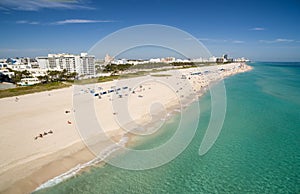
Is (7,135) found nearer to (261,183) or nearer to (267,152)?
(261,183)

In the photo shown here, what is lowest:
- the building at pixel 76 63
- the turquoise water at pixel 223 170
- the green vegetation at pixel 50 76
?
the turquoise water at pixel 223 170

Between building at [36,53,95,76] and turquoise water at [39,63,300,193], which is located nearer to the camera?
turquoise water at [39,63,300,193]

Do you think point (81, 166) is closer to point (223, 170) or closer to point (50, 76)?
point (223, 170)

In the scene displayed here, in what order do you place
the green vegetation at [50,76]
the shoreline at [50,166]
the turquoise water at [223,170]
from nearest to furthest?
the shoreline at [50,166] < the turquoise water at [223,170] < the green vegetation at [50,76]

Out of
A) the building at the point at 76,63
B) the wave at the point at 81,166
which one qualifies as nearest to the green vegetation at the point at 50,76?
the building at the point at 76,63

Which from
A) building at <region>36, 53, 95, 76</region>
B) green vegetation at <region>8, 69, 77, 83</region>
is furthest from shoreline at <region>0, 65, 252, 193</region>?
building at <region>36, 53, 95, 76</region>

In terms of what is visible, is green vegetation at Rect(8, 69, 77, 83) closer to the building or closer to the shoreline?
the building

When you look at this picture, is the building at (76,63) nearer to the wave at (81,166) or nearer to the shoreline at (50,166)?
the wave at (81,166)

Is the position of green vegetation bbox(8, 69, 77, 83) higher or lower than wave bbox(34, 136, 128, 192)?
higher

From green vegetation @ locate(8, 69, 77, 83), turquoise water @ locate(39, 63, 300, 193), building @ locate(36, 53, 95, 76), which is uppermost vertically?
building @ locate(36, 53, 95, 76)
